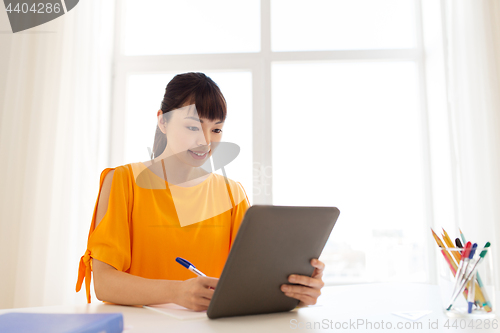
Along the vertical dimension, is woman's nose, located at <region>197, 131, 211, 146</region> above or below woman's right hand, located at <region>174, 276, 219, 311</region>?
above

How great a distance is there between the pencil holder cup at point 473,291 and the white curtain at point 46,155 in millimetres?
1666

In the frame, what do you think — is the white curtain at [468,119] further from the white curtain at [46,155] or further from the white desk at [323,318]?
the white curtain at [46,155]

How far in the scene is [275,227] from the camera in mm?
619

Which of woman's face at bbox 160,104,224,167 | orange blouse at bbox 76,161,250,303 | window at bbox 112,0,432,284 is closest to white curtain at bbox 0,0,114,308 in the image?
window at bbox 112,0,432,284

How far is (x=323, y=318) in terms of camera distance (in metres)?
0.66

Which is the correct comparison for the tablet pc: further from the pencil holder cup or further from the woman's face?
the woman's face

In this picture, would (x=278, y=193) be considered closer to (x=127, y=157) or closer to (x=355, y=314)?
(x=127, y=157)

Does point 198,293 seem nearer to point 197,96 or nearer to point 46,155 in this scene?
point 197,96

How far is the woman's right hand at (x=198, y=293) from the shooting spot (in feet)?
2.26

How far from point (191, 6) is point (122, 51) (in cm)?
57

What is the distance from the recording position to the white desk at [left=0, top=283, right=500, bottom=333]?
583 mm

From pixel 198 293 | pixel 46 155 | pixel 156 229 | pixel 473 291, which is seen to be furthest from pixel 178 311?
pixel 46 155

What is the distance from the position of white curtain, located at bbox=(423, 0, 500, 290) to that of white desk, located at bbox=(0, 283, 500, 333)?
1180 millimetres

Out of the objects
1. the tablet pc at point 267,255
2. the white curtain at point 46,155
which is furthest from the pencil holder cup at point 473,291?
the white curtain at point 46,155
